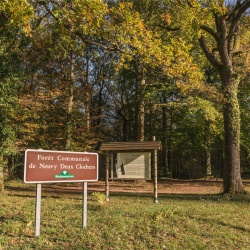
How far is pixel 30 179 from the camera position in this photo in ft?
18.9

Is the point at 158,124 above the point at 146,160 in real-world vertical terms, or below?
above

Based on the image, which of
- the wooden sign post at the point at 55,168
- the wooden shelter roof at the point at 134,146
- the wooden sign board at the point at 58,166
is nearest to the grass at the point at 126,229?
the wooden sign post at the point at 55,168

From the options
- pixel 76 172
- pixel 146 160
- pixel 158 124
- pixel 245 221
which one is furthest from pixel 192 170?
pixel 76 172

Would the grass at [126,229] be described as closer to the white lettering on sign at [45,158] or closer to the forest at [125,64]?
the white lettering on sign at [45,158]

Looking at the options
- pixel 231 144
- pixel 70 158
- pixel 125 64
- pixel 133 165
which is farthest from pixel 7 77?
pixel 231 144

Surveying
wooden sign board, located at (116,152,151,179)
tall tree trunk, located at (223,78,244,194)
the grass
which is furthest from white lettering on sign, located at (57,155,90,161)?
tall tree trunk, located at (223,78,244,194)

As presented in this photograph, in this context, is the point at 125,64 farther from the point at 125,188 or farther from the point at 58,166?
the point at 125,188

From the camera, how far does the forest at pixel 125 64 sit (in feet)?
33.6

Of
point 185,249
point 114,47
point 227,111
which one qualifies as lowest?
point 185,249

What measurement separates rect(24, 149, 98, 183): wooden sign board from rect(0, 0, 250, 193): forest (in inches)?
160

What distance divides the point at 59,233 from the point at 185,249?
2508 millimetres

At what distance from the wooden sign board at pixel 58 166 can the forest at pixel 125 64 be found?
405cm

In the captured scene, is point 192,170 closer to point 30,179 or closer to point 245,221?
point 245,221

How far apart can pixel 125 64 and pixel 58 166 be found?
23.4ft
